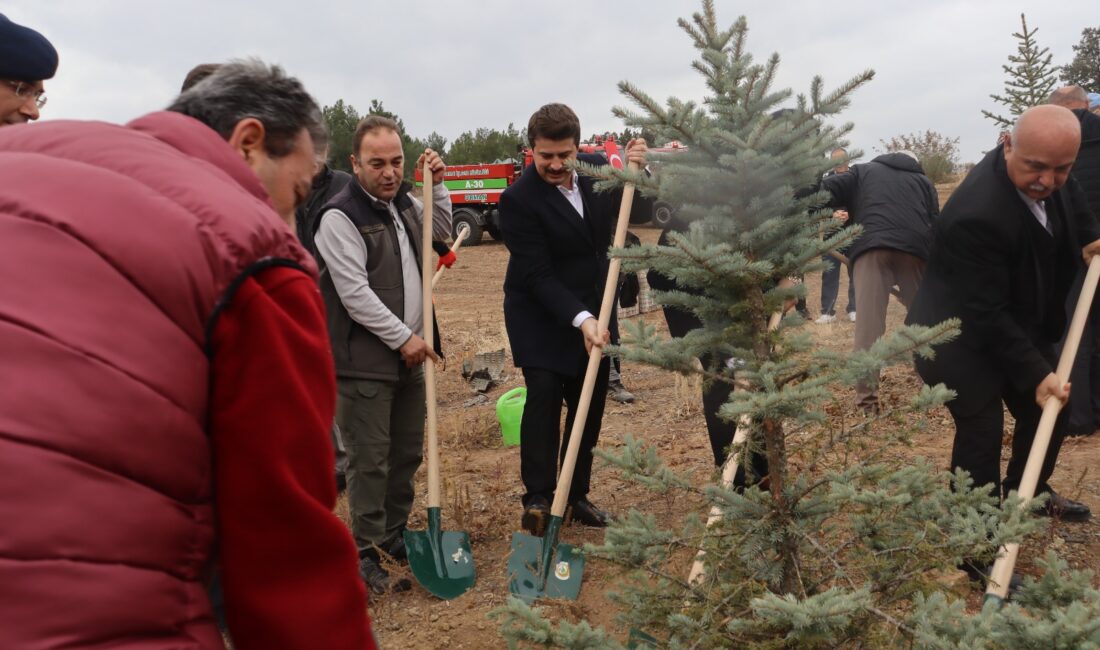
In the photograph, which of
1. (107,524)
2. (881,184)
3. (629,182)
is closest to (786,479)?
(629,182)

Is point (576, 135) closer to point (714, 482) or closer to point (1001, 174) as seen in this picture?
point (1001, 174)

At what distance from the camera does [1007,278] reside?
11.7ft

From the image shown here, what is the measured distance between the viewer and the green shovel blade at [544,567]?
389 cm

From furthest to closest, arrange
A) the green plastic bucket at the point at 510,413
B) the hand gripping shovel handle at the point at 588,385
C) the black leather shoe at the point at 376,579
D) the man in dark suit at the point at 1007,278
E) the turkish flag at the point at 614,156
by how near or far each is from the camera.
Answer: the turkish flag at the point at 614,156 < the green plastic bucket at the point at 510,413 < the hand gripping shovel handle at the point at 588,385 < the black leather shoe at the point at 376,579 < the man in dark suit at the point at 1007,278

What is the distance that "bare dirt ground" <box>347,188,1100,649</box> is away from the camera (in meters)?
3.80

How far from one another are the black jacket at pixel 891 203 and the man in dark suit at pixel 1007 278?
2.12 m

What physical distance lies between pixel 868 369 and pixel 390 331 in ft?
7.53

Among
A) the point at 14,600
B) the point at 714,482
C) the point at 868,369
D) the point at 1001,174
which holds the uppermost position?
the point at 1001,174

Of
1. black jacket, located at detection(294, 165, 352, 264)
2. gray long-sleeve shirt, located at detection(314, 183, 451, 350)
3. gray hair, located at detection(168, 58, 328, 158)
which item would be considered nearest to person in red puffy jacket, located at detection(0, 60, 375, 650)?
gray hair, located at detection(168, 58, 328, 158)

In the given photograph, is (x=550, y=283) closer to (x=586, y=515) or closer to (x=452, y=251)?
Result: (x=452, y=251)

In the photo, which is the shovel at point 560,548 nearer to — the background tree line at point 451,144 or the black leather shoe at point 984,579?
the black leather shoe at point 984,579

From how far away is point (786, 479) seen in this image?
238cm

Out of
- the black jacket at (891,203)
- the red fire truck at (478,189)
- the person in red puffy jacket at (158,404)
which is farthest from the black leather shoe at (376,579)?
the red fire truck at (478,189)

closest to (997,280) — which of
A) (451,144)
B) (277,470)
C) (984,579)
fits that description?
(984,579)
